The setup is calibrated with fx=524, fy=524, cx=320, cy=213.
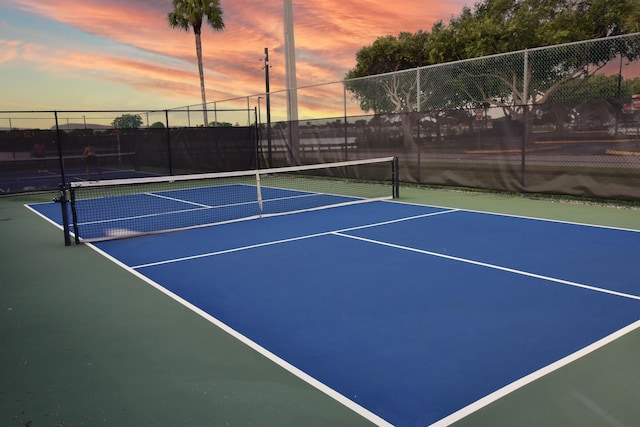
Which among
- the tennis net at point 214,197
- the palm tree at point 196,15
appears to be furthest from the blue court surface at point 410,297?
the palm tree at point 196,15

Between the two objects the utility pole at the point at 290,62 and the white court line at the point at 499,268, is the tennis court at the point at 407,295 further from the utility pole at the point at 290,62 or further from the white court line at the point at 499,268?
the utility pole at the point at 290,62

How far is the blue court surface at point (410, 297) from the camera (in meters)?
3.61

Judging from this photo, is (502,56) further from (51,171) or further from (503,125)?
(51,171)

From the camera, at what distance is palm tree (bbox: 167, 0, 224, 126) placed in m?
32.2

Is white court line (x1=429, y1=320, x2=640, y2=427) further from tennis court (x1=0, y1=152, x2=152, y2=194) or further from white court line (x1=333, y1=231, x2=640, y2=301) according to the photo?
tennis court (x1=0, y1=152, x2=152, y2=194)

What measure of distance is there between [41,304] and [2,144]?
44.3 ft

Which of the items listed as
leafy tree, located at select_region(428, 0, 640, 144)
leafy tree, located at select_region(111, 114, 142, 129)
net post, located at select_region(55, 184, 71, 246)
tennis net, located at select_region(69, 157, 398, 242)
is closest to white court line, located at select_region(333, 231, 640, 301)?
tennis net, located at select_region(69, 157, 398, 242)

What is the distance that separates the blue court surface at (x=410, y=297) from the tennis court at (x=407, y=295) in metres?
0.02

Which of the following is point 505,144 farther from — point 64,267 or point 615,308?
point 64,267

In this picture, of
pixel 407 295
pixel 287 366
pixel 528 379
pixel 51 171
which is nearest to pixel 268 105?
pixel 51 171

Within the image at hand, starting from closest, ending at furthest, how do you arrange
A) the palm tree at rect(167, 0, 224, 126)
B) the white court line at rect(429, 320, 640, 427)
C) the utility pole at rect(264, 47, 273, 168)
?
the white court line at rect(429, 320, 640, 427), the utility pole at rect(264, 47, 273, 168), the palm tree at rect(167, 0, 224, 126)

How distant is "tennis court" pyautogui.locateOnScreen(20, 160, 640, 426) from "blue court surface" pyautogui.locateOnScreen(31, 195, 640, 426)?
0.05 ft

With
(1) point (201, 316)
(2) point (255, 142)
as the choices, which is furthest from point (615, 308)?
(2) point (255, 142)

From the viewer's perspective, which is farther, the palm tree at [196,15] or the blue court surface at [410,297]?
the palm tree at [196,15]
